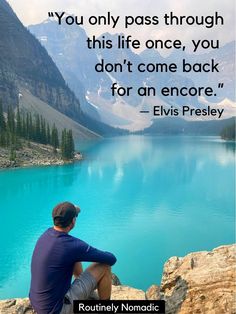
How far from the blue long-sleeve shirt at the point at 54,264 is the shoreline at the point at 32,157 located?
200 feet

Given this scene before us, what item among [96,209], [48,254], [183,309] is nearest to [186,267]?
[183,309]

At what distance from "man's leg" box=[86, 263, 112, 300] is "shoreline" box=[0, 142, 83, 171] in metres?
61.0

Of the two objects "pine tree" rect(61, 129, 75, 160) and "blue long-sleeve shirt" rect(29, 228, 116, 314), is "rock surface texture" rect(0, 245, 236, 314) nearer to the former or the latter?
"blue long-sleeve shirt" rect(29, 228, 116, 314)

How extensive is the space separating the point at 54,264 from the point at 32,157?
7231cm

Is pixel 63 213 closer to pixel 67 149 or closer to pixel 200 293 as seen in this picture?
pixel 200 293

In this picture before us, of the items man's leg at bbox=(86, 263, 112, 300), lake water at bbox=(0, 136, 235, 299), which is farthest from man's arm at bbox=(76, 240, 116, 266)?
lake water at bbox=(0, 136, 235, 299)

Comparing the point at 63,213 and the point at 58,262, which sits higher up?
the point at 63,213

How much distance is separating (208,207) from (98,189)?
1665cm

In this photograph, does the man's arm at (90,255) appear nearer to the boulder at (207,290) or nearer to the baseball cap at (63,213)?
the baseball cap at (63,213)

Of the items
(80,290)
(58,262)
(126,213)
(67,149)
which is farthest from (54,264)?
(67,149)

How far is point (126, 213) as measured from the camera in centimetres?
3481

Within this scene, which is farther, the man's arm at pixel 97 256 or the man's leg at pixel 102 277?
the man's leg at pixel 102 277

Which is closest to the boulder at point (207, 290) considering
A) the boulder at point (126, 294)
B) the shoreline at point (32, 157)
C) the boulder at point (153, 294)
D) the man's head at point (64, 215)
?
the boulder at point (153, 294)

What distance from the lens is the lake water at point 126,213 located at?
69.9 feet
